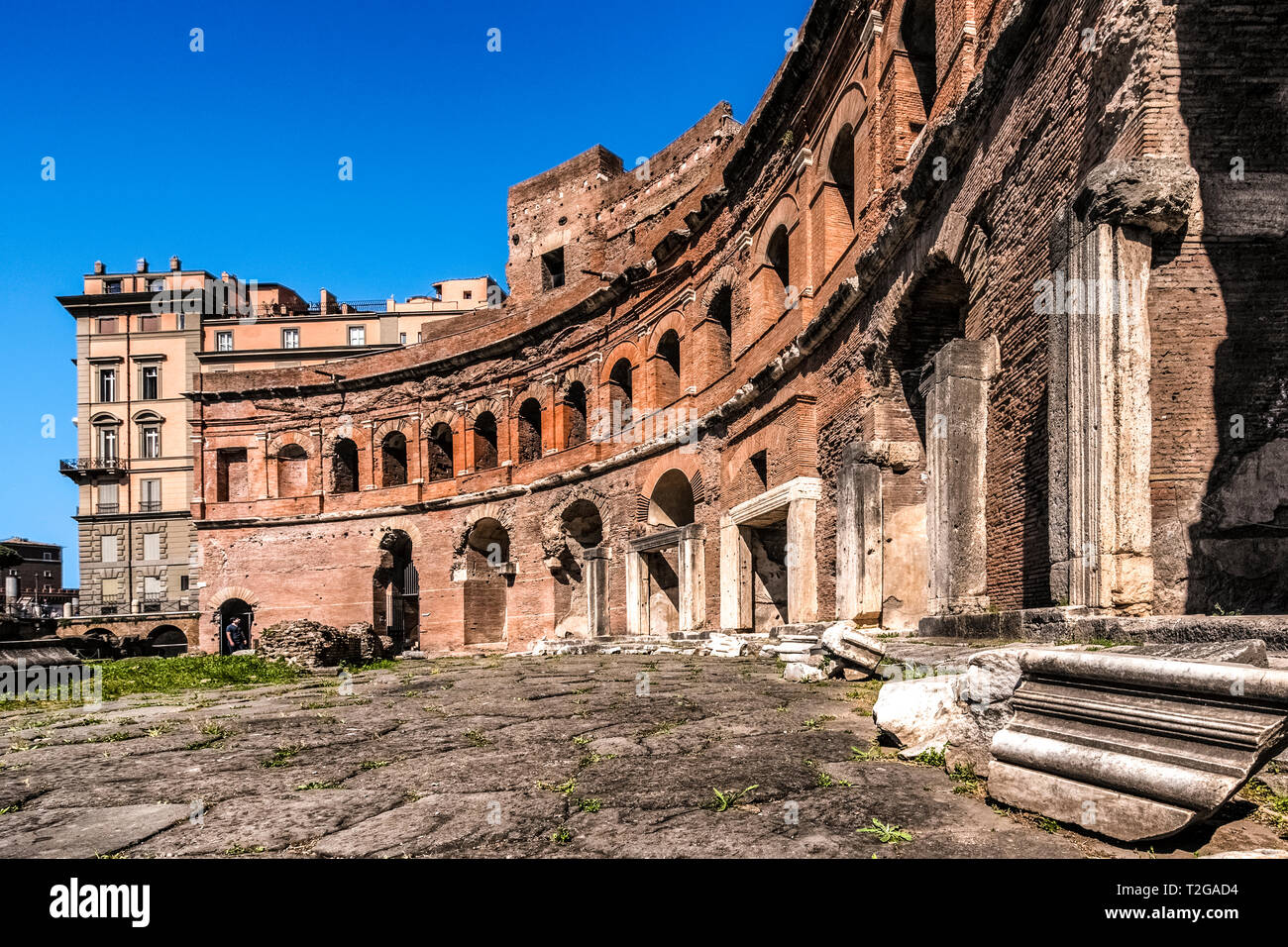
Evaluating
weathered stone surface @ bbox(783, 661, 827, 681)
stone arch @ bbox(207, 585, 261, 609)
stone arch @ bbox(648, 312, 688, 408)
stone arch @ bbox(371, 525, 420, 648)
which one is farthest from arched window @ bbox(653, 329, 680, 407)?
stone arch @ bbox(207, 585, 261, 609)

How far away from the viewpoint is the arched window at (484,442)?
69.6ft

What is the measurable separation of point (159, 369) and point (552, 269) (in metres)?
20.8

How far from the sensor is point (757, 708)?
514 centimetres

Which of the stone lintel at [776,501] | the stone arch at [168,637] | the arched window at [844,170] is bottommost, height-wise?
the stone arch at [168,637]

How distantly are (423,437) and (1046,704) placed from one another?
67.8ft

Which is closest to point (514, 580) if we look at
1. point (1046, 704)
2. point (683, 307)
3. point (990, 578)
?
point (683, 307)

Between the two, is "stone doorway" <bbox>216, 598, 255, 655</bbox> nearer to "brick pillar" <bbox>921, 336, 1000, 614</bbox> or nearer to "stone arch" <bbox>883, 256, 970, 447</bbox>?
"stone arch" <bbox>883, 256, 970, 447</bbox>

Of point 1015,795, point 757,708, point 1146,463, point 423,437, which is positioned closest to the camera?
point 1015,795

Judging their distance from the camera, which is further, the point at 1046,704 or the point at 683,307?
the point at 683,307

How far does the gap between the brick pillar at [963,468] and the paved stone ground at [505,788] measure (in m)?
1.37

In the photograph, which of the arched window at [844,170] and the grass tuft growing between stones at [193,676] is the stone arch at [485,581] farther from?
the arched window at [844,170]

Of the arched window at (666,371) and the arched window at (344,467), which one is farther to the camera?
the arched window at (344,467)

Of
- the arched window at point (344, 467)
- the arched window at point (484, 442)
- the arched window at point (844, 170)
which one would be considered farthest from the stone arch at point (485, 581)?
the arched window at point (844, 170)

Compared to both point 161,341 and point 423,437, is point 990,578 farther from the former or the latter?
point 161,341
